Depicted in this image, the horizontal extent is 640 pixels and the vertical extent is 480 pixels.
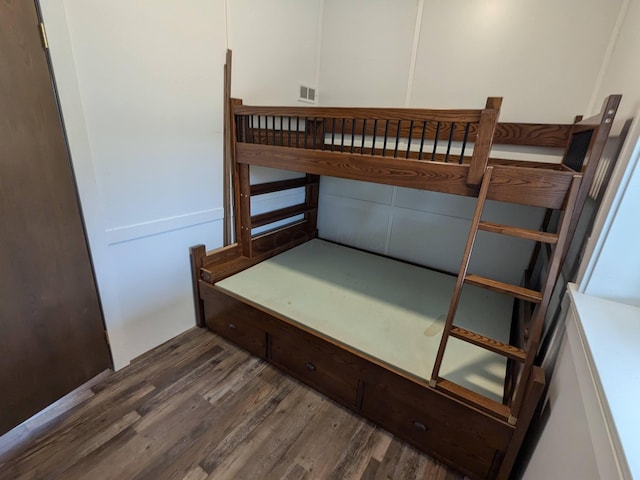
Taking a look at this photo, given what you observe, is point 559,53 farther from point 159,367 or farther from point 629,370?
point 159,367

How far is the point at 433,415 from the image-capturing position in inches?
53.1

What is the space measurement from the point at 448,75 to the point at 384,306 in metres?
1.77

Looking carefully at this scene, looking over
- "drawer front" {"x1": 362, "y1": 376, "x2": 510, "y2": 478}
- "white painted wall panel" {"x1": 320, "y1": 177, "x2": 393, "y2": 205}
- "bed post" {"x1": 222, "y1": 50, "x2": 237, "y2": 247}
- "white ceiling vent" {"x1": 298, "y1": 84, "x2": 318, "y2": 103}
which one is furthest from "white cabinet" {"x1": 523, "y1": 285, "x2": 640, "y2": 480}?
"white ceiling vent" {"x1": 298, "y1": 84, "x2": 318, "y2": 103}

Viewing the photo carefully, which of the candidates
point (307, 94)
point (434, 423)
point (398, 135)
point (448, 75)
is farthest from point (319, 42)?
point (434, 423)

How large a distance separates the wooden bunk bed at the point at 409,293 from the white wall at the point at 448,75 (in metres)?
0.20

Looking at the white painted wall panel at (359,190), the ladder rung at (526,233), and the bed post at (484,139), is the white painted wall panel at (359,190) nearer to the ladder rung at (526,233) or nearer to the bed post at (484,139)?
the bed post at (484,139)

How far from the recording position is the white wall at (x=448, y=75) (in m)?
1.84

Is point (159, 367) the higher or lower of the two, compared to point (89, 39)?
lower

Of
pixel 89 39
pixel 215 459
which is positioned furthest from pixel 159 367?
pixel 89 39

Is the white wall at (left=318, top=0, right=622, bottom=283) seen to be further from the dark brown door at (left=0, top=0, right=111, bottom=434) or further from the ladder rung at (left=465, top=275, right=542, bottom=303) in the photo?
the dark brown door at (left=0, top=0, right=111, bottom=434)

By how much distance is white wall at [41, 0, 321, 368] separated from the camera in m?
1.39

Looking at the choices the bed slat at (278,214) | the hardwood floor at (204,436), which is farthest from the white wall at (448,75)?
the hardwood floor at (204,436)

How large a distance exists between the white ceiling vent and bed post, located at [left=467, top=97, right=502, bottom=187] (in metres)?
1.86

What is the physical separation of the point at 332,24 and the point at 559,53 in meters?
1.74
